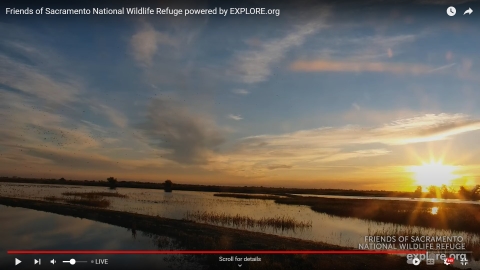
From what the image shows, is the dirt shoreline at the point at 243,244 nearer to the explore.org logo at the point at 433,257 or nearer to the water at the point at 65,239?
the explore.org logo at the point at 433,257

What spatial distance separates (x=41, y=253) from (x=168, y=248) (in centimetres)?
305

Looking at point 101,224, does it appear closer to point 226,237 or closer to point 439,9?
point 226,237

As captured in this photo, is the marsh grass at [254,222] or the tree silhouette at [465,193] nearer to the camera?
the marsh grass at [254,222]

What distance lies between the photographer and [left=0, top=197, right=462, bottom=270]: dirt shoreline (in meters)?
7.39

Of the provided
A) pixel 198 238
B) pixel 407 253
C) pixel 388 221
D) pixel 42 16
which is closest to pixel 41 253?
pixel 198 238

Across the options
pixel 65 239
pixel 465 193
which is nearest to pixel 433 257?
pixel 65 239

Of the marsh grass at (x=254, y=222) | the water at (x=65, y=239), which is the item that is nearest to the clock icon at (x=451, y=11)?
the water at (x=65, y=239)

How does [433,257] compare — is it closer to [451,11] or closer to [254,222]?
[451,11]

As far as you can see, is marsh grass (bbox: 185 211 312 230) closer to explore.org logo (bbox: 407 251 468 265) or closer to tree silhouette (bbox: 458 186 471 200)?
explore.org logo (bbox: 407 251 468 265)

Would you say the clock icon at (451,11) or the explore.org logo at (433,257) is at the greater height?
the clock icon at (451,11)

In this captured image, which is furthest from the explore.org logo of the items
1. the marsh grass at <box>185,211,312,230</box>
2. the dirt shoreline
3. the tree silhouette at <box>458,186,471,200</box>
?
the tree silhouette at <box>458,186,471,200</box>

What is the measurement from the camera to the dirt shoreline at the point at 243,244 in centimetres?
739

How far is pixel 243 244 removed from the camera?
8.70 m

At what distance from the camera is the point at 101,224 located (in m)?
12.4
